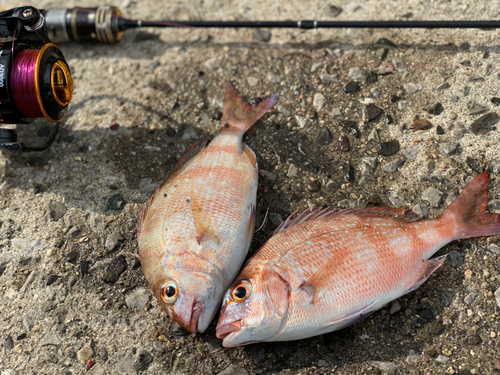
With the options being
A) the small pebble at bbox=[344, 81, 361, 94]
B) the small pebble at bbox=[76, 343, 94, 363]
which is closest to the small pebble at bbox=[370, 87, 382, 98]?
the small pebble at bbox=[344, 81, 361, 94]

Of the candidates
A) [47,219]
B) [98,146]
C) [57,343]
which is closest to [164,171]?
[98,146]

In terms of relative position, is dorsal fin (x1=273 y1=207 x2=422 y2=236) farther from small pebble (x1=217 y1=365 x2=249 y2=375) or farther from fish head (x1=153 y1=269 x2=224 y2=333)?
small pebble (x1=217 y1=365 x2=249 y2=375)

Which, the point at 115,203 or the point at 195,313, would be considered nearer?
the point at 195,313

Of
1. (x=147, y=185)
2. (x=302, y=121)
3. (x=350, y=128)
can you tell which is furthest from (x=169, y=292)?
(x=350, y=128)

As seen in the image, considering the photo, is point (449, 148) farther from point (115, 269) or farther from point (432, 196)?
point (115, 269)

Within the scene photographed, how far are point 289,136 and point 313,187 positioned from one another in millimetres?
523

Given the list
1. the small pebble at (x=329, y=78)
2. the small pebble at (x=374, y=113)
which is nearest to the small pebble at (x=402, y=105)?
the small pebble at (x=374, y=113)

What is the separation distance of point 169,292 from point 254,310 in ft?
1.70

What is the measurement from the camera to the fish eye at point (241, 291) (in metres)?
2.50

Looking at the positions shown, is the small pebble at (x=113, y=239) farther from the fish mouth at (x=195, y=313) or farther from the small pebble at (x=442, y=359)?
the small pebble at (x=442, y=359)

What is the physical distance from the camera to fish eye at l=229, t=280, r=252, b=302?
98.5 inches

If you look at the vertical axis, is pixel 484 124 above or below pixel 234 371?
above

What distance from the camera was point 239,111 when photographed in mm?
3473

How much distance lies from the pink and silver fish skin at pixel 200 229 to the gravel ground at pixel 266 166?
Answer: 0.98 ft
